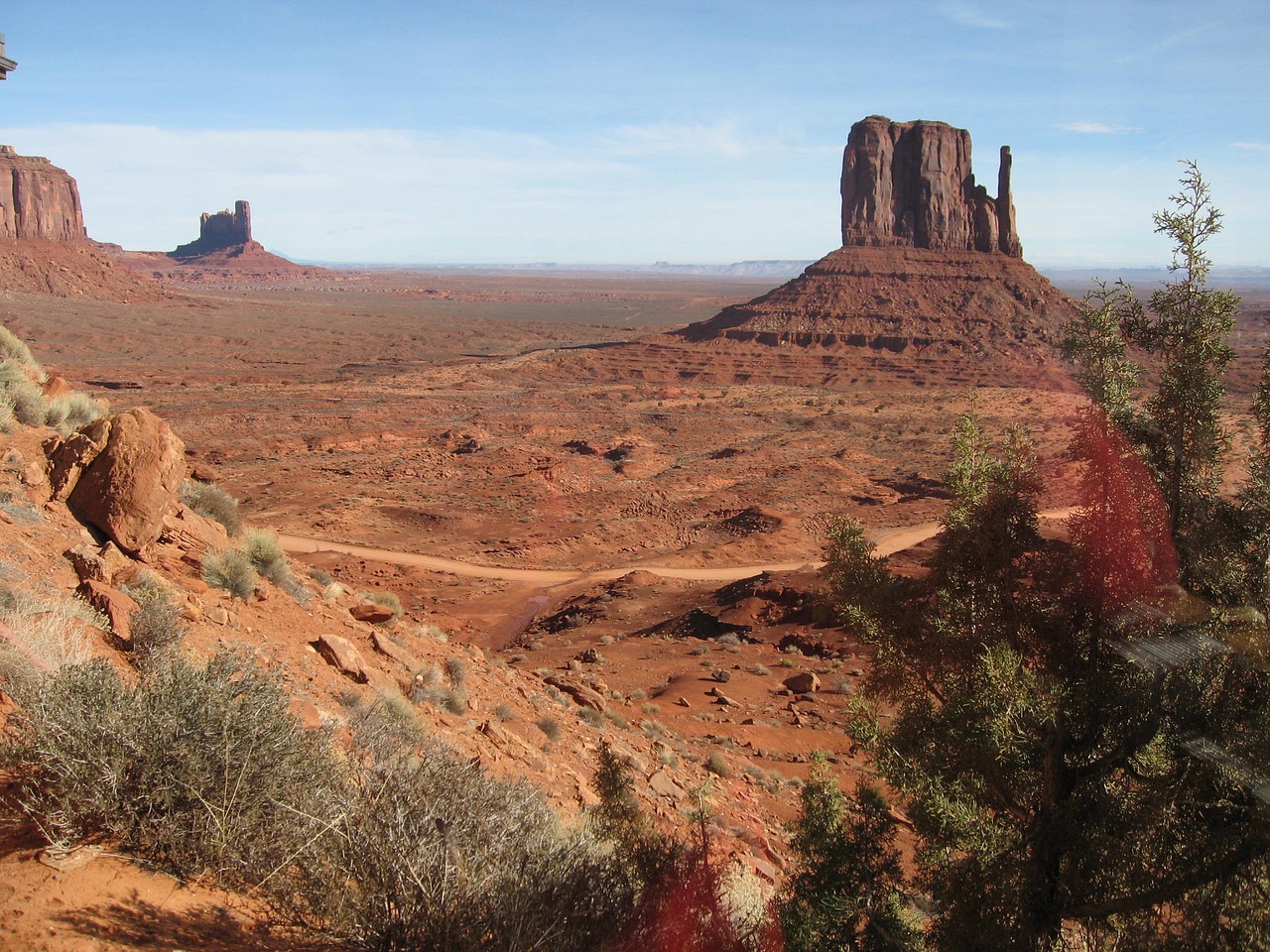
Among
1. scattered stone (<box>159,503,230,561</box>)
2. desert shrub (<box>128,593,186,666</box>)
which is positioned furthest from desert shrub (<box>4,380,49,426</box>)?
desert shrub (<box>128,593,186,666</box>)

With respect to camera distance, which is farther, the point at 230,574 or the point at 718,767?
the point at 718,767

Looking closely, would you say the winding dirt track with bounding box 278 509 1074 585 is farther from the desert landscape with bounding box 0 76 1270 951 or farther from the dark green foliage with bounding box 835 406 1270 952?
the dark green foliage with bounding box 835 406 1270 952

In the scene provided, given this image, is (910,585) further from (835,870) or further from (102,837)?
(102,837)

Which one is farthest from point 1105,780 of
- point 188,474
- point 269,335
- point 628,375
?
point 269,335

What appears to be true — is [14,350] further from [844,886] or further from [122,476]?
[844,886]

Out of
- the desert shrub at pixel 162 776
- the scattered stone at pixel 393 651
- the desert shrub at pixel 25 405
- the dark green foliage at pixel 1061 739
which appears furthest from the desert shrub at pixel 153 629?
the dark green foliage at pixel 1061 739

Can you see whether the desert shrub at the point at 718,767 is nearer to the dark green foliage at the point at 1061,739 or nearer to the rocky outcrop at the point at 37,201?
the dark green foliage at the point at 1061,739

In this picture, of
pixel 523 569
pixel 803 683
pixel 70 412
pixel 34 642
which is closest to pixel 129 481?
pixel 34 642
